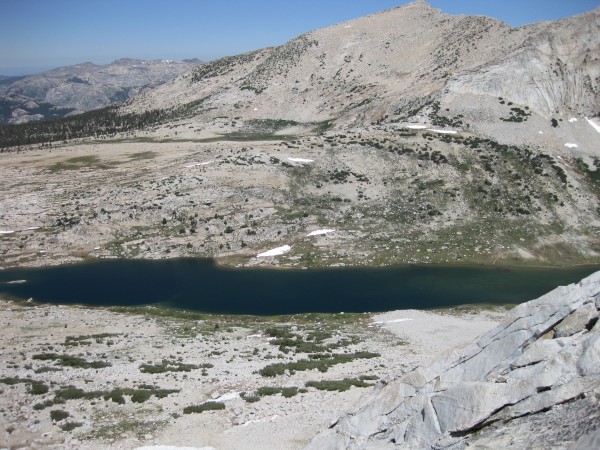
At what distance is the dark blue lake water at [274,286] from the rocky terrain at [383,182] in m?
3.35

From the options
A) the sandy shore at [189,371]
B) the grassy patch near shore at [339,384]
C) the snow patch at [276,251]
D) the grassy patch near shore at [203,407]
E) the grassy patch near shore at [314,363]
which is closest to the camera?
the sandy shore at [189,371]

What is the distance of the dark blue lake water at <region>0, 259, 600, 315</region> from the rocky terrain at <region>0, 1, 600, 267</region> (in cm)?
335

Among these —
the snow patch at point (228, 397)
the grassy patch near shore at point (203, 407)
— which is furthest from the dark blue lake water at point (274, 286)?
the grassy patch near shore at point (203, 407)

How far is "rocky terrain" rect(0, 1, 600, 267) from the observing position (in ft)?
235

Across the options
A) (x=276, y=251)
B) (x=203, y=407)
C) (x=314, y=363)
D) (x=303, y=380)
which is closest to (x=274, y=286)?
(x=276, y=251)

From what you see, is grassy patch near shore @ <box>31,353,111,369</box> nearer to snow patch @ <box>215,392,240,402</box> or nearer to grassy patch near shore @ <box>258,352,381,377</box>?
snow patch @ <box>215,392,240,402</box>

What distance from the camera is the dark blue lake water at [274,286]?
179ft

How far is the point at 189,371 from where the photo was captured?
2889 cm

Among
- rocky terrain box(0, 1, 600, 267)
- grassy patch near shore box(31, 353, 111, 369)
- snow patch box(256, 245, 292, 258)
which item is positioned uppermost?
rocky terrain box(0, 1, 600, 267)

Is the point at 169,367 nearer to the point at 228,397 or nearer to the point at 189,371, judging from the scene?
the point at 189,371

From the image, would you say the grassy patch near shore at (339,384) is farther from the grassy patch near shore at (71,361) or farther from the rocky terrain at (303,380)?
the grassy patch near shore at (71,361)

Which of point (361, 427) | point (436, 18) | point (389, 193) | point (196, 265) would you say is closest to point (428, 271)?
point (389, 193)

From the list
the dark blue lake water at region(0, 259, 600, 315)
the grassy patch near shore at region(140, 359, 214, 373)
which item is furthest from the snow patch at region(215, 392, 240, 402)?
the dark blue lake water at region(0, 259, 600, 315)

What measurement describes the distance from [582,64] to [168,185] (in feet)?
319
